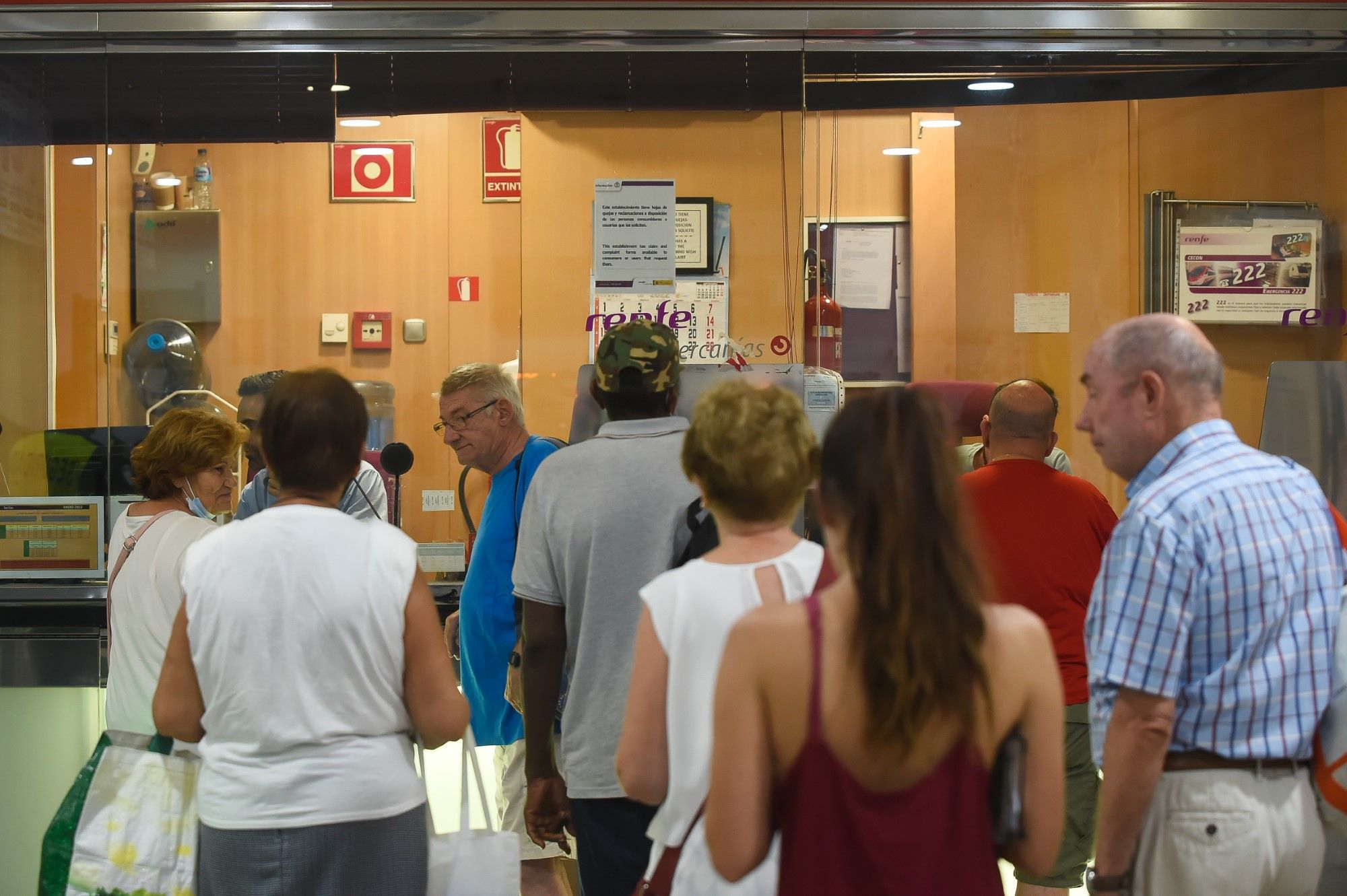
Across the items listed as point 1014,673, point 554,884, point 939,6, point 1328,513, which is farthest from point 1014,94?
point 1014,673

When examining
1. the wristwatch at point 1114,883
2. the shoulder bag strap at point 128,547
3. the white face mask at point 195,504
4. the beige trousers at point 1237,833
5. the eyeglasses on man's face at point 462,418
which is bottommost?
the wristwatch at point 1114,883

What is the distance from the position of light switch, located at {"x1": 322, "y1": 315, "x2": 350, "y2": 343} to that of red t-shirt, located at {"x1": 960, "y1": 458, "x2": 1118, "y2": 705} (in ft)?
7.46

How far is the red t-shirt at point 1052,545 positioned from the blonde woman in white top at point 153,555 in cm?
186

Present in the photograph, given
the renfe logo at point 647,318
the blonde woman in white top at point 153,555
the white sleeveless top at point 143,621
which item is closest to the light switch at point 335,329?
the renfe logo at point 647,318

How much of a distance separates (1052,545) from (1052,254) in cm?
190

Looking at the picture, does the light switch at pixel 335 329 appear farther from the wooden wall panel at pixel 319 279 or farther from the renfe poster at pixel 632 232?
the renfe poster at pixel 632 232

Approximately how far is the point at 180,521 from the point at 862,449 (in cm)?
172

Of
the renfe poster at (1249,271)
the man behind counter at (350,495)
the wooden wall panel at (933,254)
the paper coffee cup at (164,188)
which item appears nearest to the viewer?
the man behind counter at (350,495)

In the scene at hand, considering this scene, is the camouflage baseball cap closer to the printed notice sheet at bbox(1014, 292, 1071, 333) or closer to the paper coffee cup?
the paper coffee cup

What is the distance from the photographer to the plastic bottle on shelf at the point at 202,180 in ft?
13.0

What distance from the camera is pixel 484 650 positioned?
3.06m

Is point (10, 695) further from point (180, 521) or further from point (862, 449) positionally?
point (862, 449)

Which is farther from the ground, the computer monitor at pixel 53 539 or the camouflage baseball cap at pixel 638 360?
the camouflage baseball cap at pixel 638 360

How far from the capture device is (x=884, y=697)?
133cm
